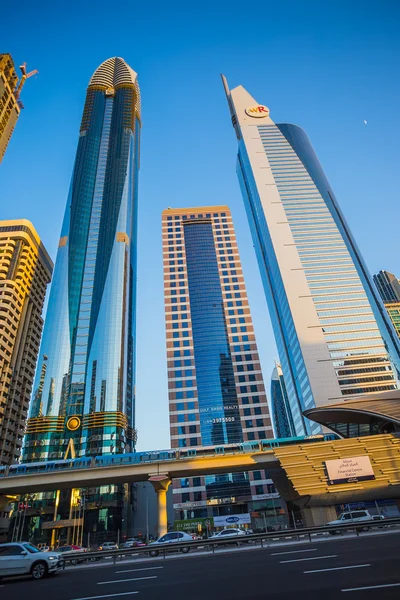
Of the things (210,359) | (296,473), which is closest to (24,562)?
(296,473)

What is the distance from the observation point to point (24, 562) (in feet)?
58.4

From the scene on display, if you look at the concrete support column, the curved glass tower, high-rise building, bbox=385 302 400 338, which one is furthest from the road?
high-rise building, bbox=385 302 400 338

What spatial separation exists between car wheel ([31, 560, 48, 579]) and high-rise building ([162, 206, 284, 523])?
74750mm

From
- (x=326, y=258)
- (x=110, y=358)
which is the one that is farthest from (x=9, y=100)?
(x=326, y=258)

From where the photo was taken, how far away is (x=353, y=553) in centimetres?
1545

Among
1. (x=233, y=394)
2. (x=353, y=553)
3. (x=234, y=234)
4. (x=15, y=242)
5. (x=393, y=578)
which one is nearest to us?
(x=393, y=578)

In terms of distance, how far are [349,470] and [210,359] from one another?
64.1 m

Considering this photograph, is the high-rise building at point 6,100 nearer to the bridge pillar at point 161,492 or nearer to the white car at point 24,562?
the bridge pillar at point 161,492

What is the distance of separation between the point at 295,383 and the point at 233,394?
46625 mm

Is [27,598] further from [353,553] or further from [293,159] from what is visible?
[293,159]

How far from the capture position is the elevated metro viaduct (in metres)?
42.8

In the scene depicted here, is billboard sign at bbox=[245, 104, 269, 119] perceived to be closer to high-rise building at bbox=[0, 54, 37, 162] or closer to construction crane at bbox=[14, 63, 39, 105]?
construction crane at bbox=[14, 63, 39, 105]

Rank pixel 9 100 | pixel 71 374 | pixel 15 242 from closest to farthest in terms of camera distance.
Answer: pixel 9 100 → pixel 71 374 → pixel 15 242

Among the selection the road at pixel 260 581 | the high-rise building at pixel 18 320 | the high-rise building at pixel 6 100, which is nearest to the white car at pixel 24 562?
the road at pixel 260 581
